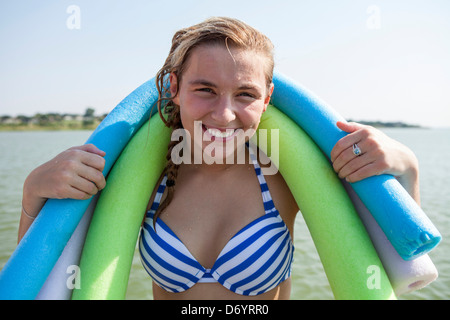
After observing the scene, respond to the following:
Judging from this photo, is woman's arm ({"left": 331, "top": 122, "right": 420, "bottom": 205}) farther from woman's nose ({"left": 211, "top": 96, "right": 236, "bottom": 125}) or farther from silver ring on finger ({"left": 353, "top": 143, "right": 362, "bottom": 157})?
woman's nose ({"left": 211, "top": 96, "right": 236, "bottom": 125})

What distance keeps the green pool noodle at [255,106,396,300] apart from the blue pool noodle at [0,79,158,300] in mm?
749

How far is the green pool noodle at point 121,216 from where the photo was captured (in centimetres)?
124

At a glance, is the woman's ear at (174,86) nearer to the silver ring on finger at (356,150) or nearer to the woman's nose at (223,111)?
the woman's nose at (223,111)

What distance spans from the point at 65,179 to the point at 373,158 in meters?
1.12

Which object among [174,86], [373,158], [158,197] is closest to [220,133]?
[174,86]

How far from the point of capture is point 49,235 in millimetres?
1193

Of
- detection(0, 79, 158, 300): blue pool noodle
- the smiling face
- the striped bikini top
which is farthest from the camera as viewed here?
the striped bikini top

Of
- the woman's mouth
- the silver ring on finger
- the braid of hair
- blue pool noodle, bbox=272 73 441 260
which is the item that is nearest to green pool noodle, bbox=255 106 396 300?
blue pool noodle, bbox=272 73 441 260

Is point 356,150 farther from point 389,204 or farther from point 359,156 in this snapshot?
point 389,204

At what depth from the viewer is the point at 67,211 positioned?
1.25 m

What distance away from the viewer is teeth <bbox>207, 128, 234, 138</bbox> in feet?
4.63

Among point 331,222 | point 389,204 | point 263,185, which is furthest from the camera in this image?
point 263,185

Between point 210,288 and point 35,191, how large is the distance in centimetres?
84

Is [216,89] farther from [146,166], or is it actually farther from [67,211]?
[67,211]
